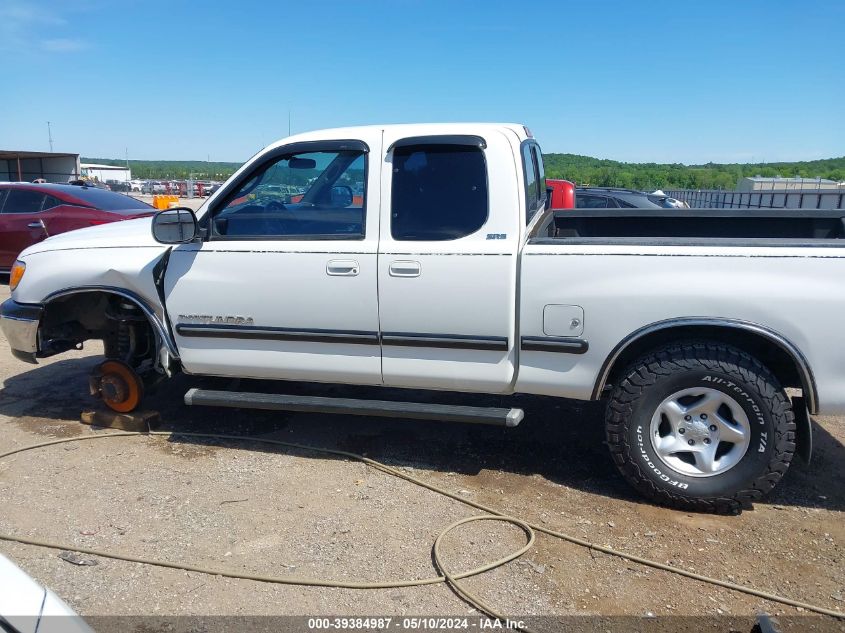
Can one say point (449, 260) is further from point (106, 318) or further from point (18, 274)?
point (18, 274)

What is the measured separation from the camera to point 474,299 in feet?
12.7

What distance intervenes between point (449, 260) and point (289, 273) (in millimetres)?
988

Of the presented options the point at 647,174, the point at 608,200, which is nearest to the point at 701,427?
the point at 608,200

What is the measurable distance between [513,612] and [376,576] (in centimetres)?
66

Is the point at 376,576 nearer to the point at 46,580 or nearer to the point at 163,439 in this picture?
the point at 46,580

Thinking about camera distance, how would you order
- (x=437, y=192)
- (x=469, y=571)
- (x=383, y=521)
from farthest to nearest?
1. (x=437, y=192)
2. (x=383, y=521)
3. (x=469, y=571)

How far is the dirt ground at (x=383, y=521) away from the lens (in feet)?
10.1

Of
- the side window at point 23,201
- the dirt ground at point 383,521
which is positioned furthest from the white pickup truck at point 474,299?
the side window at point 23,201

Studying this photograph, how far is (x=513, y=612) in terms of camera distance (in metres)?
2.96

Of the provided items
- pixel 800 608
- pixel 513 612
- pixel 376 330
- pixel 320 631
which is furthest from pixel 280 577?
pixel 800 608

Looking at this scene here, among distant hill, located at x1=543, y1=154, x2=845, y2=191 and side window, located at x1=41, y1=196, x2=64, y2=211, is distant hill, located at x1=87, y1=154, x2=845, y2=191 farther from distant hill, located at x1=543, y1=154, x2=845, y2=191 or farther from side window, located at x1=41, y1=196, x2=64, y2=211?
side window, located at x1=41, y1=196, x2=64, y2=211

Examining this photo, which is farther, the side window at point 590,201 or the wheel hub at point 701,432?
the side window at point 590,201

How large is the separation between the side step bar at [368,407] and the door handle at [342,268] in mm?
813

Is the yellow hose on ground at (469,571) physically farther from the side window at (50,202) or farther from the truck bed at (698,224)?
the side window at (50,202)
